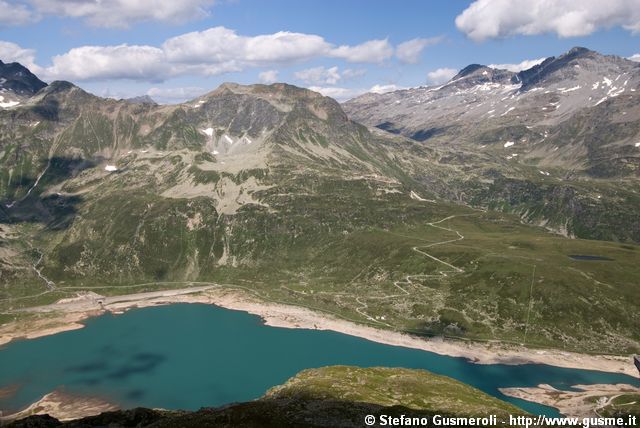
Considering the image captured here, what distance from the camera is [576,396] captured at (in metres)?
150

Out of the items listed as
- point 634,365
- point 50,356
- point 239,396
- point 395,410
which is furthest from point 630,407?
point 50,356

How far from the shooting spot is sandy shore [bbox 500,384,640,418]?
5546 inches

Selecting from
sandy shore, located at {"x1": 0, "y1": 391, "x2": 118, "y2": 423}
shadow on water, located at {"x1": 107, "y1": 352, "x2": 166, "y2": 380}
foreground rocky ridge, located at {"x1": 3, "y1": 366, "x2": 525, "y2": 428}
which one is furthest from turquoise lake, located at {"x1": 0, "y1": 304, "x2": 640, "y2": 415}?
foreground rocky ridge, located at {"x1": 3, "y1": 366, "x2": 525, "y2": 428}

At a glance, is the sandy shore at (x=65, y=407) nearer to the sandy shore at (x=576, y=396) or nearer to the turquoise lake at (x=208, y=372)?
the turquoise lake at (x=208, y=372)

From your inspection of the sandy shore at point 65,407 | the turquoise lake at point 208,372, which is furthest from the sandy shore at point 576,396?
the sandy shore at point 65,407

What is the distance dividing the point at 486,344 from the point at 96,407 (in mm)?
143172

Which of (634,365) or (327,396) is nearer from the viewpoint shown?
(327,396)

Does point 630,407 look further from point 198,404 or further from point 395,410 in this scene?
point 198,404

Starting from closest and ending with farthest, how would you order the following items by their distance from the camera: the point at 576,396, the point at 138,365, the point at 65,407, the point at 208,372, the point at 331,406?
the point at 331,406 < the point at 65,407 < the point at 576,396 < the point at 208,372 < the point at 138,365

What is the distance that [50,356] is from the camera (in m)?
196

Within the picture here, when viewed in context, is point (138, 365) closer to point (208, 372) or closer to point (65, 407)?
point (208, 372)

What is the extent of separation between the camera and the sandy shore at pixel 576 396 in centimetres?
14088

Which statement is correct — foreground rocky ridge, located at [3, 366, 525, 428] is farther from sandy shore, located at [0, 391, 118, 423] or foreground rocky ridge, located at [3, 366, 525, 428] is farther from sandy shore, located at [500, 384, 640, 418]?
sandy shore, located at [0, 391, 118, 423]

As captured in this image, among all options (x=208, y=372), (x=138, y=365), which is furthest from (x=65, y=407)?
(x=208, y=372)
